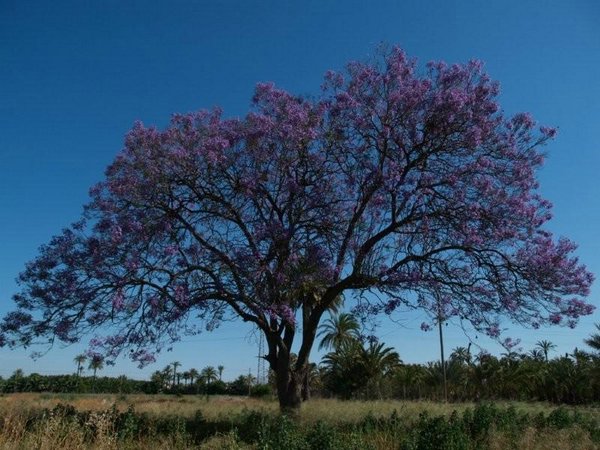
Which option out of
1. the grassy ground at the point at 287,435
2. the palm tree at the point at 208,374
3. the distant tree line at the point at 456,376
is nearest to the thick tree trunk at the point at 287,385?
the grassy ground at the point at 287,435

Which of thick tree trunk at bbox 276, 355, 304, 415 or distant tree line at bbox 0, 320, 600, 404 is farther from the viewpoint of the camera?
distant tree line at bbox 0, 320, 600, 404

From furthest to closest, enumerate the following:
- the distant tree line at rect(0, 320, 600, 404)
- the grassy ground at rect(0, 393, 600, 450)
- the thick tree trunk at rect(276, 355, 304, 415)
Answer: the distant tree line at rect(0, 320, 600, 404)
the thick tree trunk at rect(276, 355, 304, 415)
the grassy ground at rect(0, 393, 600, 450)

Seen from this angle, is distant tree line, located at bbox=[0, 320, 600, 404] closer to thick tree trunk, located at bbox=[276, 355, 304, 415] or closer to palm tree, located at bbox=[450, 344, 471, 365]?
palm tree, located at bbox=[450, 344, 471, 365]

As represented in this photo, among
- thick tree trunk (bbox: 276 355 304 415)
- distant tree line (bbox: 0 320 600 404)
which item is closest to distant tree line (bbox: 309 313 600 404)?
distant tree line (bbox: 0 320 600 404)

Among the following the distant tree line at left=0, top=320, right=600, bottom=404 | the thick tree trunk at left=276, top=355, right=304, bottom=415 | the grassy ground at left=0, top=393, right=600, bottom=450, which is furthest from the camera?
the distant tree line at left=0, top=320, right=600, bottom=404

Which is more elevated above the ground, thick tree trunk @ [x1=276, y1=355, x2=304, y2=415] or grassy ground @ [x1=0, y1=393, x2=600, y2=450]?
thick tree trunk @ [x1=276, y1=355, x2=304, y2=415]

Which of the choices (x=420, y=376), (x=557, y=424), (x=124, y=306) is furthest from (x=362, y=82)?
(x=420, y=376)

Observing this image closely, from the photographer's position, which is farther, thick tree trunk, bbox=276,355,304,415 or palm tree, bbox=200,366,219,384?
palm tree, bbox=200,366,219,384

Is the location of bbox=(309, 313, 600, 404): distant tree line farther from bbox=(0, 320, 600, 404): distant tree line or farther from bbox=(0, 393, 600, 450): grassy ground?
bbox=(0, 393, 600, 450): grassy ground

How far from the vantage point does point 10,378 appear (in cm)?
7819

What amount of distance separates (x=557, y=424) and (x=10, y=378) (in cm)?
7932

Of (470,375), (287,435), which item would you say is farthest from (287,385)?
(470,375)

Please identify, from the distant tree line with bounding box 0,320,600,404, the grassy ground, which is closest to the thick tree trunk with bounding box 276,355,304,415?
the grassy ground

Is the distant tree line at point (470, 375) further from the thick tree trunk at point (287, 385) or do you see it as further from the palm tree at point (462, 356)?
the thick tree trunk at point (287, 385)
